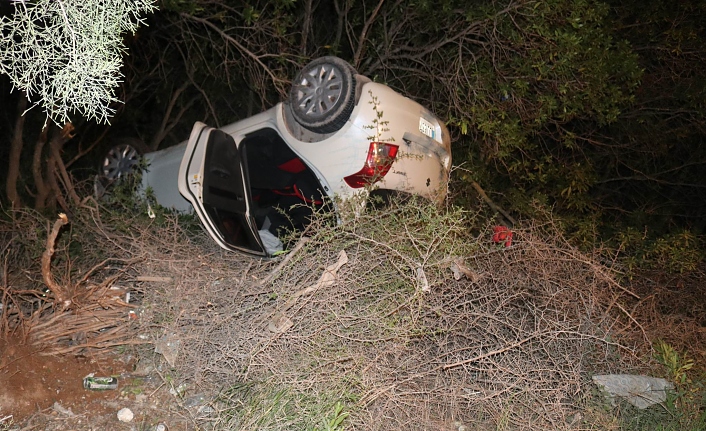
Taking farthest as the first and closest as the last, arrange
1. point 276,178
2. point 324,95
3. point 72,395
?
point 276,178, point 324,95, point 72,395

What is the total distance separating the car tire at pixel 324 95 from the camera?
4845mm

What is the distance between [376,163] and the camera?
4.80 meters

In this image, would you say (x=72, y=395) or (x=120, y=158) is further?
(x=120, y=158)

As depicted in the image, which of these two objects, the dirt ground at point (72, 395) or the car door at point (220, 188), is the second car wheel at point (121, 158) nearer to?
the car door at point (220, 188)

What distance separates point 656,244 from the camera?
7285 mm

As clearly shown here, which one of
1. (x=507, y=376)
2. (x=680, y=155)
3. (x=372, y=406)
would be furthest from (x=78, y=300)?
(x=680, y=155)

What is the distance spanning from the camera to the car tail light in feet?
15.7

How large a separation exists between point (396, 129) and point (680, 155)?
25.5 feet

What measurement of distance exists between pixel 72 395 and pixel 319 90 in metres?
2.86

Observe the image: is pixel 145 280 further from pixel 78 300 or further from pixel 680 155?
pixel 680 155

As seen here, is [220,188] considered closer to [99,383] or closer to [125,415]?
[99,383]

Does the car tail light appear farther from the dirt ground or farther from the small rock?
the small rock

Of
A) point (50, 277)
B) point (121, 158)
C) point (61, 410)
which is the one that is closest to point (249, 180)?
point (50, 277)

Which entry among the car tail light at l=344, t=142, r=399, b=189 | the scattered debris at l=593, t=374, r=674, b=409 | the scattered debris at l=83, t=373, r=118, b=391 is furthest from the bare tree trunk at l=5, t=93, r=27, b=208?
the scattered debris at l=593, t=374, r=674, b=409
